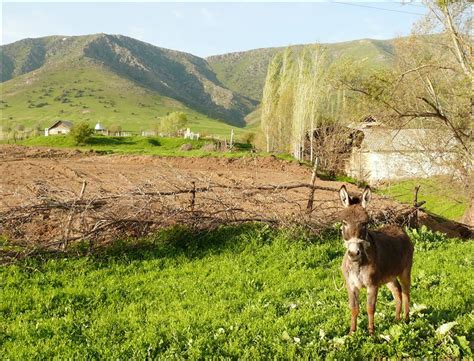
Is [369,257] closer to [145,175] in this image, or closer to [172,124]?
[145,175]

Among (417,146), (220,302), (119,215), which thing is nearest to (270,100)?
(417,146)

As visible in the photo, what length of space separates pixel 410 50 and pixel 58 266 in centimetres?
1948

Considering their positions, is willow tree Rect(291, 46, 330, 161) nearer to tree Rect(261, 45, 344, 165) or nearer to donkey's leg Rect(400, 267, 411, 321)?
tree Rect(261, 45, 344, 165)

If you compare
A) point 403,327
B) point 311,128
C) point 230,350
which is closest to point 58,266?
point 230,350

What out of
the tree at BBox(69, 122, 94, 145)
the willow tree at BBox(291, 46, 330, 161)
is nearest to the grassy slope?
the tree at BBox(69, 122, 94, 145)

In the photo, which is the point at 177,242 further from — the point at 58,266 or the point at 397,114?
the point at 397,114

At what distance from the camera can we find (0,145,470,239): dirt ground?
14.6 metres

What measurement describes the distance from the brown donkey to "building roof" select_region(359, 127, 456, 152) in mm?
15790

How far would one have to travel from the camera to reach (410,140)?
25422 mm

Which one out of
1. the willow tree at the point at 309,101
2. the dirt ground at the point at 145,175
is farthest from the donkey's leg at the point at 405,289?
the willow tree at the point at 309,101

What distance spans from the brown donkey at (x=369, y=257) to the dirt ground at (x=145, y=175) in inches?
246

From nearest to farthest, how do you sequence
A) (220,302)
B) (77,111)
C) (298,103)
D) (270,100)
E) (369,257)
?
(369,257)
(220,302)
(298,103)
(270,100)
(77,111)

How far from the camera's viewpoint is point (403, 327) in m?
5.76

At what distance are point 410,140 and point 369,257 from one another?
22445mm
